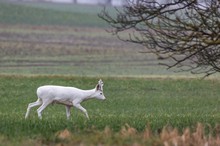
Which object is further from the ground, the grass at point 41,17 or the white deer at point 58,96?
Answer: the grass at point 41,17

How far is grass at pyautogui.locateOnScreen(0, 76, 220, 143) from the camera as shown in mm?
16772

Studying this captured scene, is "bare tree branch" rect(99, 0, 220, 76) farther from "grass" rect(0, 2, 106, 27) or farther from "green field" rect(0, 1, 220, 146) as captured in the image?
"grass" rect(0, 2, 106, 27)

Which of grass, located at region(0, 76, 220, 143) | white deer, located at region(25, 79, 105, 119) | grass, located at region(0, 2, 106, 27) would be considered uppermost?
grass, located at region(0, 2, 106, 27)

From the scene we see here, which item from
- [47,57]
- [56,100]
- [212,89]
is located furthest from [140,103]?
[47,57]

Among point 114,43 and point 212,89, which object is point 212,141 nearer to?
point 212,89

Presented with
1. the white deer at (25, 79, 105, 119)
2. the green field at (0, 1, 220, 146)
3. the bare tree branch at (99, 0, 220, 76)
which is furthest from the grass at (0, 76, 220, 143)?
the bare tree branch at (99, 0, 220, 76)

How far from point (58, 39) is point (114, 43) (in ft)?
Result: 15.1

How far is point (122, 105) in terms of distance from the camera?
27.5m

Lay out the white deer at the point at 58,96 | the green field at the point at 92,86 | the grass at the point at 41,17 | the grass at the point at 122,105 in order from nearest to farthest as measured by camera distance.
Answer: the green field at the point at 92,86 < the grass at the point at 122,105 < the white deer at the point at 58,96 < the grass at the point at 41,17

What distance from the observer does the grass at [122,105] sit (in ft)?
55.0

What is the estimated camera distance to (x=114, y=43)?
66062mm

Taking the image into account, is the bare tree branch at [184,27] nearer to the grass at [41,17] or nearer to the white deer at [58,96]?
the white deer at [58,96]

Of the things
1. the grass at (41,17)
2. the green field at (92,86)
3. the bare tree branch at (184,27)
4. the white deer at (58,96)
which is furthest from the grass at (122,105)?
the grass at (41,17)

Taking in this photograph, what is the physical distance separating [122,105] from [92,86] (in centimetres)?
505
